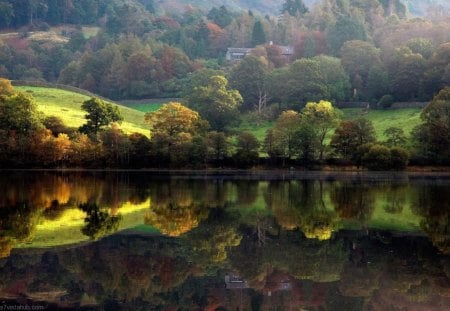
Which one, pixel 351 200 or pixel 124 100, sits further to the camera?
pixel 124 100

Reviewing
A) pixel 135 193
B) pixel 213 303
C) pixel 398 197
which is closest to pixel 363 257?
pixel 213 303

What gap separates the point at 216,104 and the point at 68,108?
26331mm

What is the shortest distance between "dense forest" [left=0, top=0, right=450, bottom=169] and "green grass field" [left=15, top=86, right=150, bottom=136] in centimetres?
446

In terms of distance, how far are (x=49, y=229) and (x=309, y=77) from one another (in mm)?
93771

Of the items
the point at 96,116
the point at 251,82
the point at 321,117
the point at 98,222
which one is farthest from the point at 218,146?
the point at 98,222

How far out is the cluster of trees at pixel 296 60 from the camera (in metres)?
115

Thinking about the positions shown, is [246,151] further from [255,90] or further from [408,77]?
[255,90]

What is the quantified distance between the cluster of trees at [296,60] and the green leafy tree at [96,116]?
3898 centimetres

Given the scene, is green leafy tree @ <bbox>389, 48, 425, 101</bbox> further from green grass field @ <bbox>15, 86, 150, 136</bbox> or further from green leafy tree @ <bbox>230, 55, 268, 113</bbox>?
green grass field @ <bbox>15, 86, 150, 136</bbox>

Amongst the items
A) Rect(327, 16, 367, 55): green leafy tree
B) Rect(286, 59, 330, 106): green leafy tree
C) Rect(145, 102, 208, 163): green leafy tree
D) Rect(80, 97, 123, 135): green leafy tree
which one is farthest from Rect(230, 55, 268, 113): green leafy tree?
Rect(80, 97, 123, 135): green leafy tree

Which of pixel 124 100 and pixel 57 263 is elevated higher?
pixel 124 100

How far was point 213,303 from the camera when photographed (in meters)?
16.4

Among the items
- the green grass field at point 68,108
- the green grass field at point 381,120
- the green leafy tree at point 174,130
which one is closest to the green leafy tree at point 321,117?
the green grass field at point 381,120

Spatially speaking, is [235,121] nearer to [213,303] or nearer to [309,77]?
[309,77]
